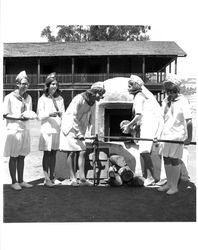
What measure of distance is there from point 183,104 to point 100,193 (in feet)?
4.88

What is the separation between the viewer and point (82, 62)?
6.52 metres

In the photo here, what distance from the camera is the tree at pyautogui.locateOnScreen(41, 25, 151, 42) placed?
5004 mm

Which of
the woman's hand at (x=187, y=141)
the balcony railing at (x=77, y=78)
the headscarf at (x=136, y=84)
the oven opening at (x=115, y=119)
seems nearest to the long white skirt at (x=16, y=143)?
the balcony railing at (x=77, y=78)

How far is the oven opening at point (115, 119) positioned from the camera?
5461 mm

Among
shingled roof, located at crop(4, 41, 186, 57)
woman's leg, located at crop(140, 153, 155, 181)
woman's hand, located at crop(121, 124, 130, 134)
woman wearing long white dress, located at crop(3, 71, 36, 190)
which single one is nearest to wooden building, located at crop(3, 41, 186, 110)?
shingled roof, located at crop(4, 41, 186, 57)

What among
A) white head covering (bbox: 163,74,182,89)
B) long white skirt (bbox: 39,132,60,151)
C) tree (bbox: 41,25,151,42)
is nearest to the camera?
white head covering (bbox: 163,74,182,89)

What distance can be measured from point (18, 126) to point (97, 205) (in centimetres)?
137

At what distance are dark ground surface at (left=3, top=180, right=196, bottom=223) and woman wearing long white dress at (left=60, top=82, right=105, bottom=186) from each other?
30 cm

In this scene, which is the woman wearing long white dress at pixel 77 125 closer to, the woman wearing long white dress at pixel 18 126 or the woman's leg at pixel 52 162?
the woman's leg at pixel 52 162

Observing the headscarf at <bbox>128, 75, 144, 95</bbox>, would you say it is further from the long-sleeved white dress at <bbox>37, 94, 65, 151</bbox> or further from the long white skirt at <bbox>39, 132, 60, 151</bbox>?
the long white skirt at <bbox>39, 132, 60, 151</bbox>

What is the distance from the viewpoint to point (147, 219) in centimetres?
472

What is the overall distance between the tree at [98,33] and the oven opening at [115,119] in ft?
3.23

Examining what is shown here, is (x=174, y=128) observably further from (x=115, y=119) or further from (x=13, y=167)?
(x=13, y=167)

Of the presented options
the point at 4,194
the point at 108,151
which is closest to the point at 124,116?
the point at 108,151
